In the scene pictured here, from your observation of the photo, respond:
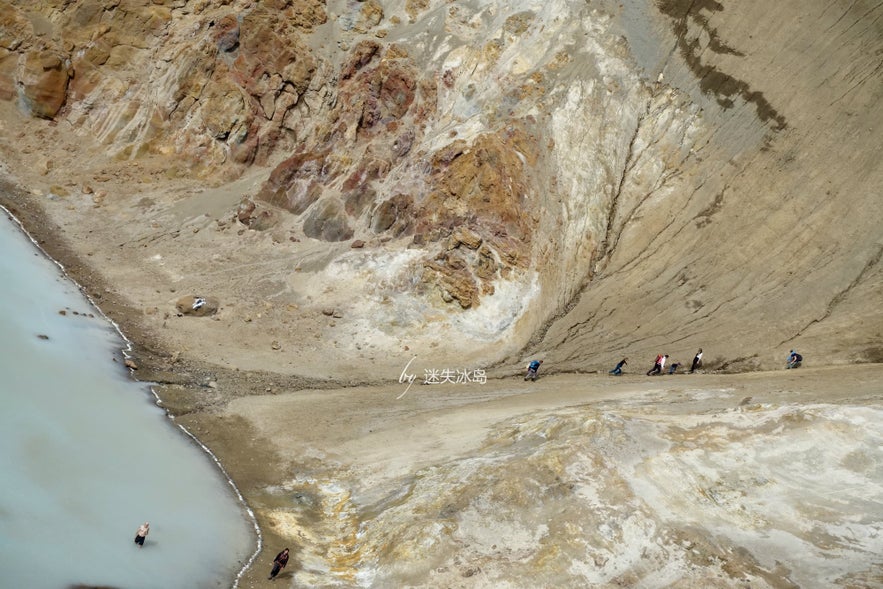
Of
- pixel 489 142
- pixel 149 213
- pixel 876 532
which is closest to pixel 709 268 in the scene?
pixel 489 142

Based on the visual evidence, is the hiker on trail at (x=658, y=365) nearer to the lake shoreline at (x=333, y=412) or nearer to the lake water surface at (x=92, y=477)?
the lake shoreline at (x=333, y=412)

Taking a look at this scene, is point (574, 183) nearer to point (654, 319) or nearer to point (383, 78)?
point (654, 319)

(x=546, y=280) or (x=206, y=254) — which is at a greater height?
(x=206, y=254)

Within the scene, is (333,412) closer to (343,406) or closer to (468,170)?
(343,406)

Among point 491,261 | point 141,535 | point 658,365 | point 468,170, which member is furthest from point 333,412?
point 468,170

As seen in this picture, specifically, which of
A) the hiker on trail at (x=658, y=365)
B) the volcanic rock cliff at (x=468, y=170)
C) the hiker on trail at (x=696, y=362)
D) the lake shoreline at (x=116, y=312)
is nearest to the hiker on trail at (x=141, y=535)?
the lake shoreline at (x=116, y=312)

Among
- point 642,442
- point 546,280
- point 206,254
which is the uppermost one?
point 206,254

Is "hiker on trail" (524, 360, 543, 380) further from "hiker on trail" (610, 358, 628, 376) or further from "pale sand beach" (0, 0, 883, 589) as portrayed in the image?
"hiker on trail" (610, 358, 628, 376)
